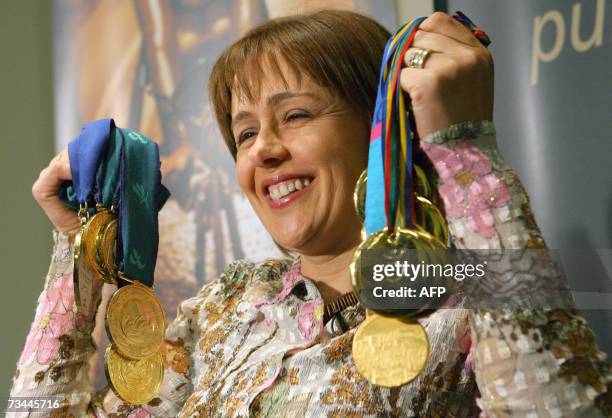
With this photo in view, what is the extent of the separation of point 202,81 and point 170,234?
350mm

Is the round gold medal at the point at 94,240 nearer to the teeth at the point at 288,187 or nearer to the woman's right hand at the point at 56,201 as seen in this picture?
the woman's right hand at the point at 56,201

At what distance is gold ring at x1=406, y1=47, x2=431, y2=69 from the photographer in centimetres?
74

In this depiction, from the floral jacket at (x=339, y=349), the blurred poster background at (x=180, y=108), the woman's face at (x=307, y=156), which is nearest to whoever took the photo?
the floral jacket at (x=339, y=349)

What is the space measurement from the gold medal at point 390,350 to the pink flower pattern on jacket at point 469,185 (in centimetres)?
12

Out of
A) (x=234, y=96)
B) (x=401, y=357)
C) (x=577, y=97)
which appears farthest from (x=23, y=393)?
(x=577, y=97)

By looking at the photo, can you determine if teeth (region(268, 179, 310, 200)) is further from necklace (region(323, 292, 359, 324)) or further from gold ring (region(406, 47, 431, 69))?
gold ring (region(406, 47, 431, 69))

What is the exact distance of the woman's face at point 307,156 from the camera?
97 cm

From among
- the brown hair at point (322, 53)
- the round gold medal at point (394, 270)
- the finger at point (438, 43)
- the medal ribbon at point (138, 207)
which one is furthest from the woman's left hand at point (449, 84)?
the medal ribbon at point (138, 207)

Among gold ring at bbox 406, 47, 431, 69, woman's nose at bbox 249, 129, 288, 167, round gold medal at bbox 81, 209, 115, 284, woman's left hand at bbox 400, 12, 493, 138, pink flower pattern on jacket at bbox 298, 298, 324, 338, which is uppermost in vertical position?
gold ring at bbox 406, 47, 431, 69

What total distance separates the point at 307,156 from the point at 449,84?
29cm

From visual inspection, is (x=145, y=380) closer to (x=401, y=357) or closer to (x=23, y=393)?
(x=23, y=393)

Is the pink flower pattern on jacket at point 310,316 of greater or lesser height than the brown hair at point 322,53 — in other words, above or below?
below

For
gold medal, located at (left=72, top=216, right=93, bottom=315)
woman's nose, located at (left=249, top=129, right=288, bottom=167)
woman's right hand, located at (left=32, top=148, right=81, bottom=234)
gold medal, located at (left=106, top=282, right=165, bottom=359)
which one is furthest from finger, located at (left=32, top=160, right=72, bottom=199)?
woman's nose, located at (left=249, top=129, right=288, bottom=167)

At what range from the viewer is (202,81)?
63.4 inches
